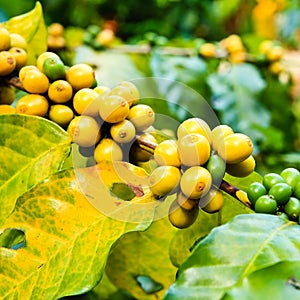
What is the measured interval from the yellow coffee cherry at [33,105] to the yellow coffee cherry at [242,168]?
0.20m

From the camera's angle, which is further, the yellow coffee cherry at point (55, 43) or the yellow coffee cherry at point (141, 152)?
the yellow coffee cherry at point (55, 43)

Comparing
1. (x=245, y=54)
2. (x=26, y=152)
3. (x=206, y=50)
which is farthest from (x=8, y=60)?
(x=245, y=54)

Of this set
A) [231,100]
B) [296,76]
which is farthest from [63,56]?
[296,76]

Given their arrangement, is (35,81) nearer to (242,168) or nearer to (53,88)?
(53,88)

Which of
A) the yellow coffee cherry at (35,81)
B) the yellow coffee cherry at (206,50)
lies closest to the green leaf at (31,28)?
the yellow coffee cherry at (35,81)

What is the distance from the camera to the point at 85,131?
55 centimetres

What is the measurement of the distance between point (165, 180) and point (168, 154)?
0.02 metres

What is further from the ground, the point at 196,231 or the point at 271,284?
the point at 271,284

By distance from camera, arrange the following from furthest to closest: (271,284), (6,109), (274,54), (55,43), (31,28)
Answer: (274,54) < (55,43) < (31,28) < (6,109) < (271,284)

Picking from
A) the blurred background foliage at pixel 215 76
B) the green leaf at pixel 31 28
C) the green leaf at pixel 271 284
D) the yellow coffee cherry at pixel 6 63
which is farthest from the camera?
the blurred background foliage at pixel 215 76

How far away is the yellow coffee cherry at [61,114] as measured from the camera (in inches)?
23.2

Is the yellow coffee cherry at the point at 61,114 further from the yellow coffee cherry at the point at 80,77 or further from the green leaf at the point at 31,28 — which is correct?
the green leaf at the point at 31,28

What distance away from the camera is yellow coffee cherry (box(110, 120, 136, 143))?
55 cm

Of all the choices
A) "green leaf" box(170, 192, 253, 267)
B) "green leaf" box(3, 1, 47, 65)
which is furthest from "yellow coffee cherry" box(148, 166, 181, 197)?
"green leaf" box(3, 1, 47, 65)
